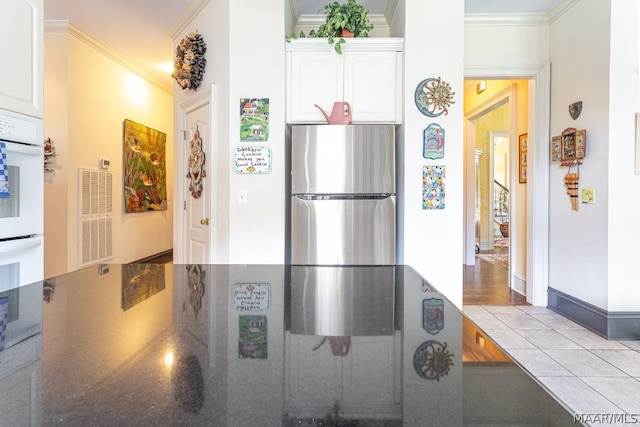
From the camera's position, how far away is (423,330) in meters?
0.66

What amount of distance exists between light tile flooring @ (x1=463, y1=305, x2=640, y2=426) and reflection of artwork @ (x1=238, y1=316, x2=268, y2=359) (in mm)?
1413

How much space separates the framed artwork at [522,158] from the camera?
3.93m

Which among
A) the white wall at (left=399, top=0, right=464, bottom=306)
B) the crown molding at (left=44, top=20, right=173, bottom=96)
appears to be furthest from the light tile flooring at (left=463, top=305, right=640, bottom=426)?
the crown molding at (left=44, top=20, right=173, bottom=96)

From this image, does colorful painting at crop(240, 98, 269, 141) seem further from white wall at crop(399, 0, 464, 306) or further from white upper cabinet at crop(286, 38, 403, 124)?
white wall at crop(399, 0, 464, 306)

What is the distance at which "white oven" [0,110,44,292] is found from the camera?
1762 mm

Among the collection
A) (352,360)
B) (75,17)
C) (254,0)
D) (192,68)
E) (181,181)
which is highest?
(75,17)

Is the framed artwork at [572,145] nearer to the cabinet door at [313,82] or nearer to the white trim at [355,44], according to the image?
the white trim at [355,44]

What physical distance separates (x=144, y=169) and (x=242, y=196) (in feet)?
9.87

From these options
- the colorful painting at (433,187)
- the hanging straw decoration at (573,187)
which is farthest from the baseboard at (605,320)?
the colorful painting at (433,187)

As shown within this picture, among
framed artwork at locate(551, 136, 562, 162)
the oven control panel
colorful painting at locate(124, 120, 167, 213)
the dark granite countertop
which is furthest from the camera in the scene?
colorful painting at locate(124, 120, 167, 213)

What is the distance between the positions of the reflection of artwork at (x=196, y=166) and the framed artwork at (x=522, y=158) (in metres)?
3.41

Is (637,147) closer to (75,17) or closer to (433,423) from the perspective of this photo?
(433,423)

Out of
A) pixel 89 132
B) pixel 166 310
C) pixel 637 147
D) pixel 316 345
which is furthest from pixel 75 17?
pixel 637 147

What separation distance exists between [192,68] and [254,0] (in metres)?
0.77
